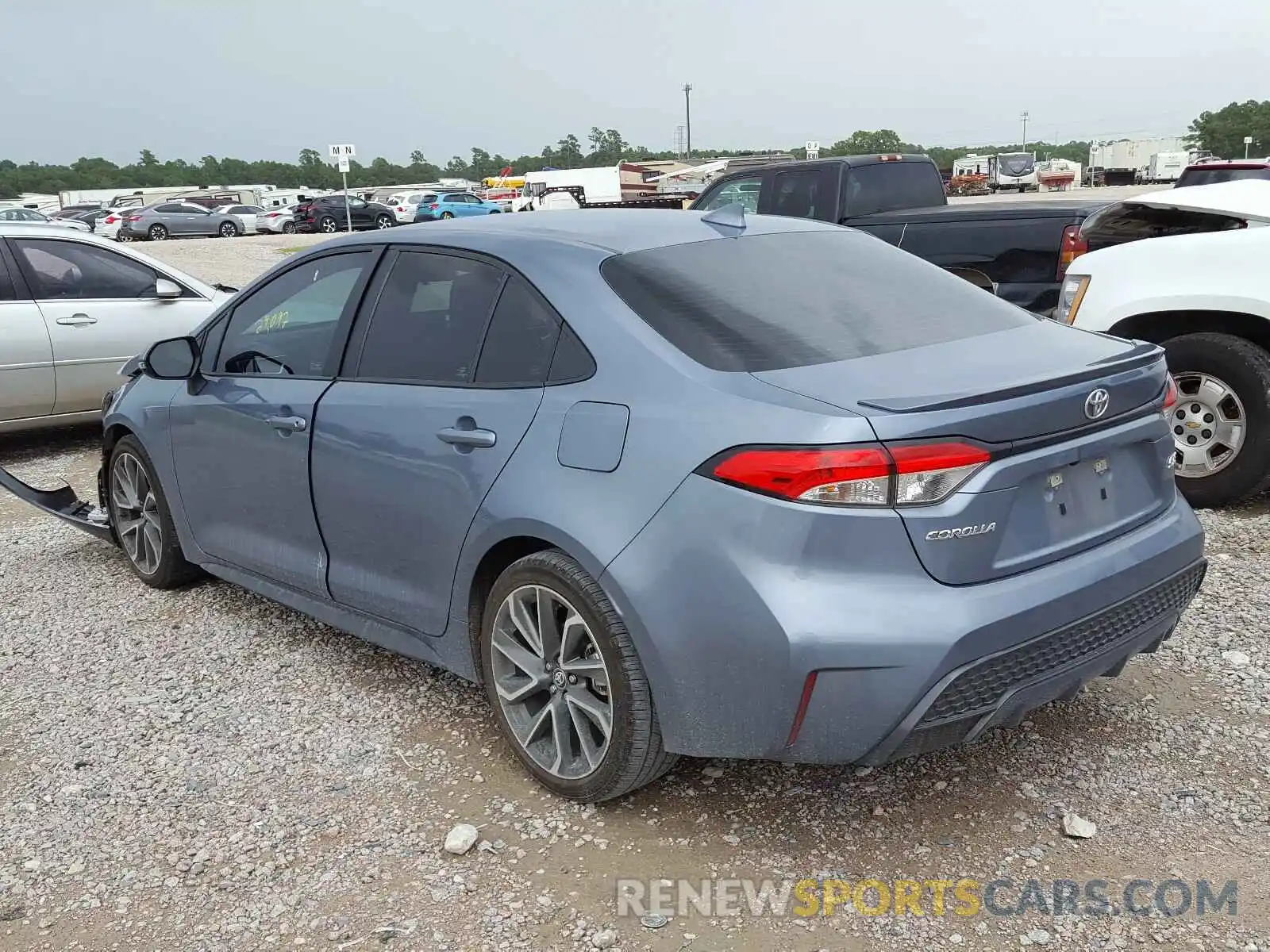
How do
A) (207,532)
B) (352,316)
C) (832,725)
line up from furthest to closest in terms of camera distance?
(207,532) → (352,316) → (832,725)

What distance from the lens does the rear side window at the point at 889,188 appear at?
30.9 feet

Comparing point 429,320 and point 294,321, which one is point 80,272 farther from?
point 429,320

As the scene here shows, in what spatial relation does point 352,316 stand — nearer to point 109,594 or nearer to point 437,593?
point 437,593

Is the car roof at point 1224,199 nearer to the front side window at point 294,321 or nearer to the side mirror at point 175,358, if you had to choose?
the front side window at point 294,321

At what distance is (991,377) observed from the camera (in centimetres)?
284

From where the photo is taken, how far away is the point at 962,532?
2.60 meters

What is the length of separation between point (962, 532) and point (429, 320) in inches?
74.2

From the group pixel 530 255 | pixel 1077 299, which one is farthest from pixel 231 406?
pixel 1077 299

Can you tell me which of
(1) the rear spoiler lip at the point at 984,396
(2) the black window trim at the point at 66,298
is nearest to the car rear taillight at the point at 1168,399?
(1) the rear spoiler lip at the point at 984,396

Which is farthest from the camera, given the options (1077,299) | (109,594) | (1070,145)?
(1070,145)

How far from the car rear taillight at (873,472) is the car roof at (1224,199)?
4.01 m

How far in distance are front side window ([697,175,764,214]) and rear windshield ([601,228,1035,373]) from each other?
651cm

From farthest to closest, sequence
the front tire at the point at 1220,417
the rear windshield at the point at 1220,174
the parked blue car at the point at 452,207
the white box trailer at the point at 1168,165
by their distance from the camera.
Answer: the white box trailer at the point at 1168,165 < the parked blue car at the point at 452,207 < the rear windshield at the point at 1220,174 < the front tire at the point at 1220,417

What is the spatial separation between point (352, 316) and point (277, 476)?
65 cm
